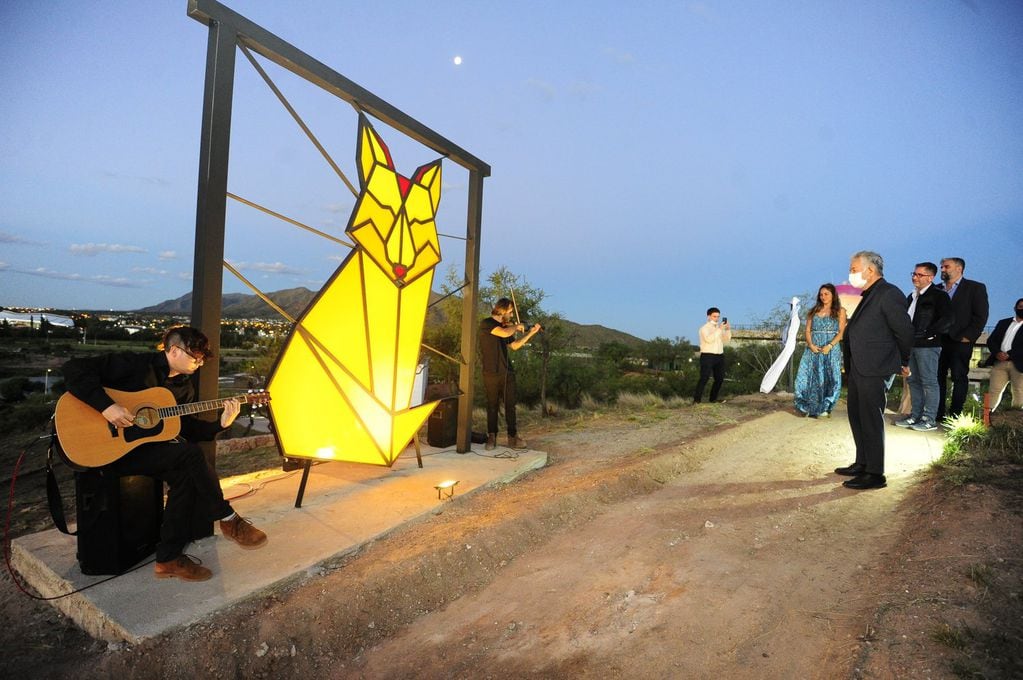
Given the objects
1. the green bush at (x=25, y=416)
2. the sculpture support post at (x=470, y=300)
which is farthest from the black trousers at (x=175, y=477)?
the green bush at (x=25, y=416)

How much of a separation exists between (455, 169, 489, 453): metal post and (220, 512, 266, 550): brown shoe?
3.06 m

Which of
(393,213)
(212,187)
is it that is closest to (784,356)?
(393,213)

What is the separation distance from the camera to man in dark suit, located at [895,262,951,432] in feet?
22.8

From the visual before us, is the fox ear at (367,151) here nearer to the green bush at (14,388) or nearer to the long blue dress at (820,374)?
the long blue dress at (820,374)

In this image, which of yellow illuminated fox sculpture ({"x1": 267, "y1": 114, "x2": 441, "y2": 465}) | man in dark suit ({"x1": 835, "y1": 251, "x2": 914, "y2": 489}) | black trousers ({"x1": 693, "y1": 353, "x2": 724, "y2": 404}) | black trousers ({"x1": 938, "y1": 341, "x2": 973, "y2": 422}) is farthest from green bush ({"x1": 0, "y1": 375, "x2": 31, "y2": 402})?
black trousers ({"x1": 938, "y1": 341, "x2": 973, "y2": 422})

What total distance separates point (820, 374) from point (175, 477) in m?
8.76

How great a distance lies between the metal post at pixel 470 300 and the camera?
21.2ft

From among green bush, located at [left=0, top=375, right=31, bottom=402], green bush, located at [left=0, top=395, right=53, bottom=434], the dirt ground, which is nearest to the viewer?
the dirt ground

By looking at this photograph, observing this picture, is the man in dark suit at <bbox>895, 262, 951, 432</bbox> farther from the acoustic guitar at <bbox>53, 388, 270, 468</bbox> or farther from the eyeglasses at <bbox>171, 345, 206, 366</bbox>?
the acoustic guitar at <bbox>53, 388, 270, 468</bbox>

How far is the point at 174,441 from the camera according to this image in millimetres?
3275

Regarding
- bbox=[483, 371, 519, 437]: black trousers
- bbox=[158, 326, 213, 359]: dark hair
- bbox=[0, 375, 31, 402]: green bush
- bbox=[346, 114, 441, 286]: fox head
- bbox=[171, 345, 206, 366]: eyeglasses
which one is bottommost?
bbox=[0, 375, 31, 402]: green bush

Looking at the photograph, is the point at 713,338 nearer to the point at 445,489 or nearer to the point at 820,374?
the point at 820,374

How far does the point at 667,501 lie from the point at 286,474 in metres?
3.70

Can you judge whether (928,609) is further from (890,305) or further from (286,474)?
(286,474)
